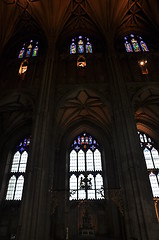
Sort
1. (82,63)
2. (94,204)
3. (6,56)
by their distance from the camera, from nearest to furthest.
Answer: (94,204) → (82,63) → (6,56)

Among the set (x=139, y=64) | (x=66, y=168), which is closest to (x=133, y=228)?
(x=66, y=168)

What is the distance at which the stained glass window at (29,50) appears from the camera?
15117 mm

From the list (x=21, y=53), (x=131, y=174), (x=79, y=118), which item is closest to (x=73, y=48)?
(x=21, y=53)

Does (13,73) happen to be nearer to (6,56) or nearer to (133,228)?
(6,56)

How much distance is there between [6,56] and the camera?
49.6 ft

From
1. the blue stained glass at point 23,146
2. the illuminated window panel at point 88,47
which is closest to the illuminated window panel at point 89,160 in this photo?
the blue stained glass at point 23,146

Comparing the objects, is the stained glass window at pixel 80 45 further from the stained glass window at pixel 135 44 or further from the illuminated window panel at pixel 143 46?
the illuminated window panel at pixel 143 46

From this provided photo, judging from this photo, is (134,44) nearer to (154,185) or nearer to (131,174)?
(154,185)

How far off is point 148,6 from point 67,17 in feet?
24.5

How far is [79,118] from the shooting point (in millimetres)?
16047

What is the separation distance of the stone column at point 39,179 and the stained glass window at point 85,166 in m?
5.38

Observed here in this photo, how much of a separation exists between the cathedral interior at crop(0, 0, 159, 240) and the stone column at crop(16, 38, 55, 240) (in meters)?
0.04

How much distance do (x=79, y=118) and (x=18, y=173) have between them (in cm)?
717

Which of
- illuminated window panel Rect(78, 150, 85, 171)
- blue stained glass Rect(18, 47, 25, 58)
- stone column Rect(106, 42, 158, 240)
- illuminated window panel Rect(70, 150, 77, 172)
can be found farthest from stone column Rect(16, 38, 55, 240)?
blue stained glass Rect(18, 47, 25, 58)
